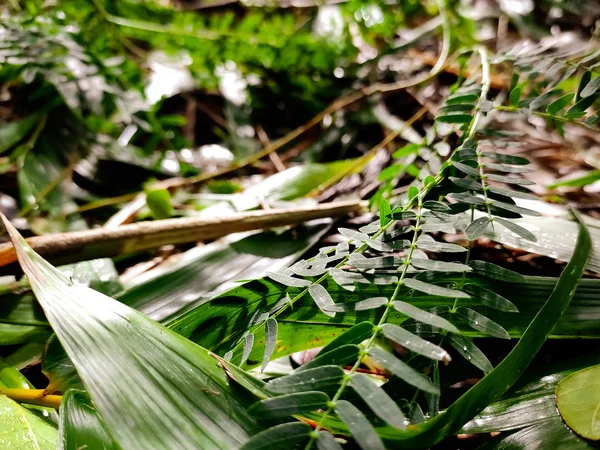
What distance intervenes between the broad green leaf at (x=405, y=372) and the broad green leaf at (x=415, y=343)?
0.05 feet

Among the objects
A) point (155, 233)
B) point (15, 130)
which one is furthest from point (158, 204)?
point (15, 130)

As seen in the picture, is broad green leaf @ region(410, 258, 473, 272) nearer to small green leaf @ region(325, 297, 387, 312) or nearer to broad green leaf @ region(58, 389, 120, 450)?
small green leaf @ region(325, 297, 387, 312)

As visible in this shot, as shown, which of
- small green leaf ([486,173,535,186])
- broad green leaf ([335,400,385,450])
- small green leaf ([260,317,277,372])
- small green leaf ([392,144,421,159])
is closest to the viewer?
broad green leaf ([335,400,385,450])

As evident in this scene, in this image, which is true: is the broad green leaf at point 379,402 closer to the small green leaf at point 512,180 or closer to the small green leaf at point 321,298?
the small green leaf at point 321,298

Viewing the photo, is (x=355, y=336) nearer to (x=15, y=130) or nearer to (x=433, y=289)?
(x=433, y=289)

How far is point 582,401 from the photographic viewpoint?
43 cm

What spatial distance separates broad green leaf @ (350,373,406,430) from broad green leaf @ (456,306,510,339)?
0.13m

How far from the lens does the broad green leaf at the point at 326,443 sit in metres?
0.33

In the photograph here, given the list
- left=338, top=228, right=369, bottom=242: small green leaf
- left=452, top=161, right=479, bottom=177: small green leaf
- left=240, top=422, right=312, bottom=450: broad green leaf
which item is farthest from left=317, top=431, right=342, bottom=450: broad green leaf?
left=452, top=161, right=479, bottom=177: small green leaf

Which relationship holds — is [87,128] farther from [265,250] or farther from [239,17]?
[239,17]

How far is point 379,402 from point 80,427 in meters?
0.25

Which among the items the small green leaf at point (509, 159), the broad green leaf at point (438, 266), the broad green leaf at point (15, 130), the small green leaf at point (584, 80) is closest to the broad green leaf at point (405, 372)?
the broad green leaf at point (438, 266)

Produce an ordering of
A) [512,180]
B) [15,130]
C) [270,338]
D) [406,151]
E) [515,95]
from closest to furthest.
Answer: [270,338]
[512,180]
[515,95]
[406,151]
[15,130]

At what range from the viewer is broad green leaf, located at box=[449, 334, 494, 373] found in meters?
0.41
